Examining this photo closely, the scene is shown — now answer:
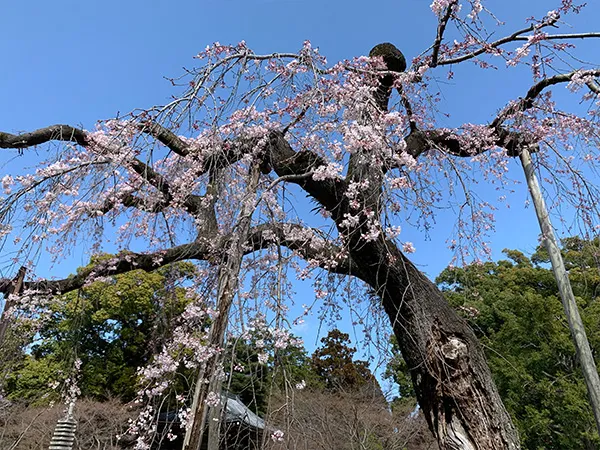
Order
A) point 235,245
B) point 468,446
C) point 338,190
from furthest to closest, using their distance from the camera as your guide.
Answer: point 338,190 < point 235,245 < point 468,446

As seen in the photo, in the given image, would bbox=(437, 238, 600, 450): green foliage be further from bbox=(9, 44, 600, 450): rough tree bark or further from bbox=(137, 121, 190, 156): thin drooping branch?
bbox=(137, 121, 190, 156): thin drooping branch

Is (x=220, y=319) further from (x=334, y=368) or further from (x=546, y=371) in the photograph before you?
(x=334, y=368)

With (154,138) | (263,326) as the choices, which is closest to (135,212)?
(154,138)

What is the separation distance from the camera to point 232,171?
131 inches

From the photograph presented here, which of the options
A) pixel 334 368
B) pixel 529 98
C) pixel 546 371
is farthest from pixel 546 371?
pixel 529 98

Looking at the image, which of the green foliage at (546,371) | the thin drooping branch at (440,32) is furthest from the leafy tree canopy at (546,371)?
the thin drooping branch at (440,32)

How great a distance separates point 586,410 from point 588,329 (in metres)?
1.81

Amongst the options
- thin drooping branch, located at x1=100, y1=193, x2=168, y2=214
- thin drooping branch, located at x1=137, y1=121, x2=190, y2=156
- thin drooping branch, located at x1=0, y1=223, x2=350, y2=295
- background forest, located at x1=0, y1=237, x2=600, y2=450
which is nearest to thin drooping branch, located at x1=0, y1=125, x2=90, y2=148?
thin drooping branch, located at x1=100, y1=193, x2=168, y2=214

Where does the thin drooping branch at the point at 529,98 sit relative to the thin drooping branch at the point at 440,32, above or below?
below

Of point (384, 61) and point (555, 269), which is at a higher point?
point (384, 61)

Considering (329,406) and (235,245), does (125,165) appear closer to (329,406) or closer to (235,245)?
→ (235,245)

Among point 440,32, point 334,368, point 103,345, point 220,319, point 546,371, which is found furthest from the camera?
point 334,368

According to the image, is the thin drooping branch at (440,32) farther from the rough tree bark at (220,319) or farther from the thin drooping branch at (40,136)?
the thin drooping branch at (40,136)

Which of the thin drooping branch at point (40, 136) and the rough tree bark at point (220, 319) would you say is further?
the thin drooping branch at point (40, 136)
